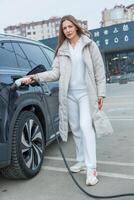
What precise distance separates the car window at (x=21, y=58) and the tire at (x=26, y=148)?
64 cm

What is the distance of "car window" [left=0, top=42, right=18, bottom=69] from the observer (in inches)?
197

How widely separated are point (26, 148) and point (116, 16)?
49221 millimetres

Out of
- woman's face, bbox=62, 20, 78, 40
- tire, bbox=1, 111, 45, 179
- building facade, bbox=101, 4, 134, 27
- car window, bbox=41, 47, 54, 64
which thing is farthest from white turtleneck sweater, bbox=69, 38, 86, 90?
building facade, bbox=101, 4, 134, 27

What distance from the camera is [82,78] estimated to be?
15.9 ft

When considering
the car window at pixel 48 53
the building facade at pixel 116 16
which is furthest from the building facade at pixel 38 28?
the car window at pixel 48 53

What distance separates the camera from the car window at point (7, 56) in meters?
5.01

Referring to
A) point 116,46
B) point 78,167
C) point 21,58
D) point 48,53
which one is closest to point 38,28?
point 116,46

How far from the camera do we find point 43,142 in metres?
5.46

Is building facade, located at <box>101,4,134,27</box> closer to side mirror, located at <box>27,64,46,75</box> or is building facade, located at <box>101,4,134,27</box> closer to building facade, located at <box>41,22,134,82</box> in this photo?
building facade, located at <box>41,22,134,82</box>

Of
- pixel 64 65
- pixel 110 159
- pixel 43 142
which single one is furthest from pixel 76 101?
pixel 110 159

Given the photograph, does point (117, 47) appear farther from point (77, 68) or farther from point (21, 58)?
point (77, 68)

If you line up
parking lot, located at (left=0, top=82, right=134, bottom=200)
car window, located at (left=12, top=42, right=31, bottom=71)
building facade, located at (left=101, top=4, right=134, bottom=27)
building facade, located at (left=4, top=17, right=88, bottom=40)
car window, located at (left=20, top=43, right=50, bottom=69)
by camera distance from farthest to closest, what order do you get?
building facade, located at (left=4, top=17, right=88, bottom=40), building facade, located at (left=101, top=4, right=134, bottom=27), car window, located at (left=20, top=43, right=50, bottom=69), car window, located at (left=12, top=42, right=31, bottom=71), parking lot, located at (left=0, top=82, right=134, bottom=200)

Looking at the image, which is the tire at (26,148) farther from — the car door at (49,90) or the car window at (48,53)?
the car window at (48,53)

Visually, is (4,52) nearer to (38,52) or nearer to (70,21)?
(70,21)
